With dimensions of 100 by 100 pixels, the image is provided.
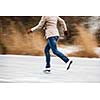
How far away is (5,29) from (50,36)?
0.48 m

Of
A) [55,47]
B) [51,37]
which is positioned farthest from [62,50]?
[51,37]

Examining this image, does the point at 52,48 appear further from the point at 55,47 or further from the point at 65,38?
the point at 65,38

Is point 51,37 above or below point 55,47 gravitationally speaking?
above

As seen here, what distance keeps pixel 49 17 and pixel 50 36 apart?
8.0 inches

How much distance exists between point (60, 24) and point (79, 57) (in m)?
→ 0.40

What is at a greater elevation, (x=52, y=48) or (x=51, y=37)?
(x=51, y=37)

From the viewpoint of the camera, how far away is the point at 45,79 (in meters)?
39.7

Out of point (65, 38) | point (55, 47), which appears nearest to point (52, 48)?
point (55, 47)

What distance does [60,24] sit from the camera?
39.8 metres

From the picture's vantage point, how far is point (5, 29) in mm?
39750

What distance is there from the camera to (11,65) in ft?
130

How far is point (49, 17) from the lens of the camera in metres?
39.7
